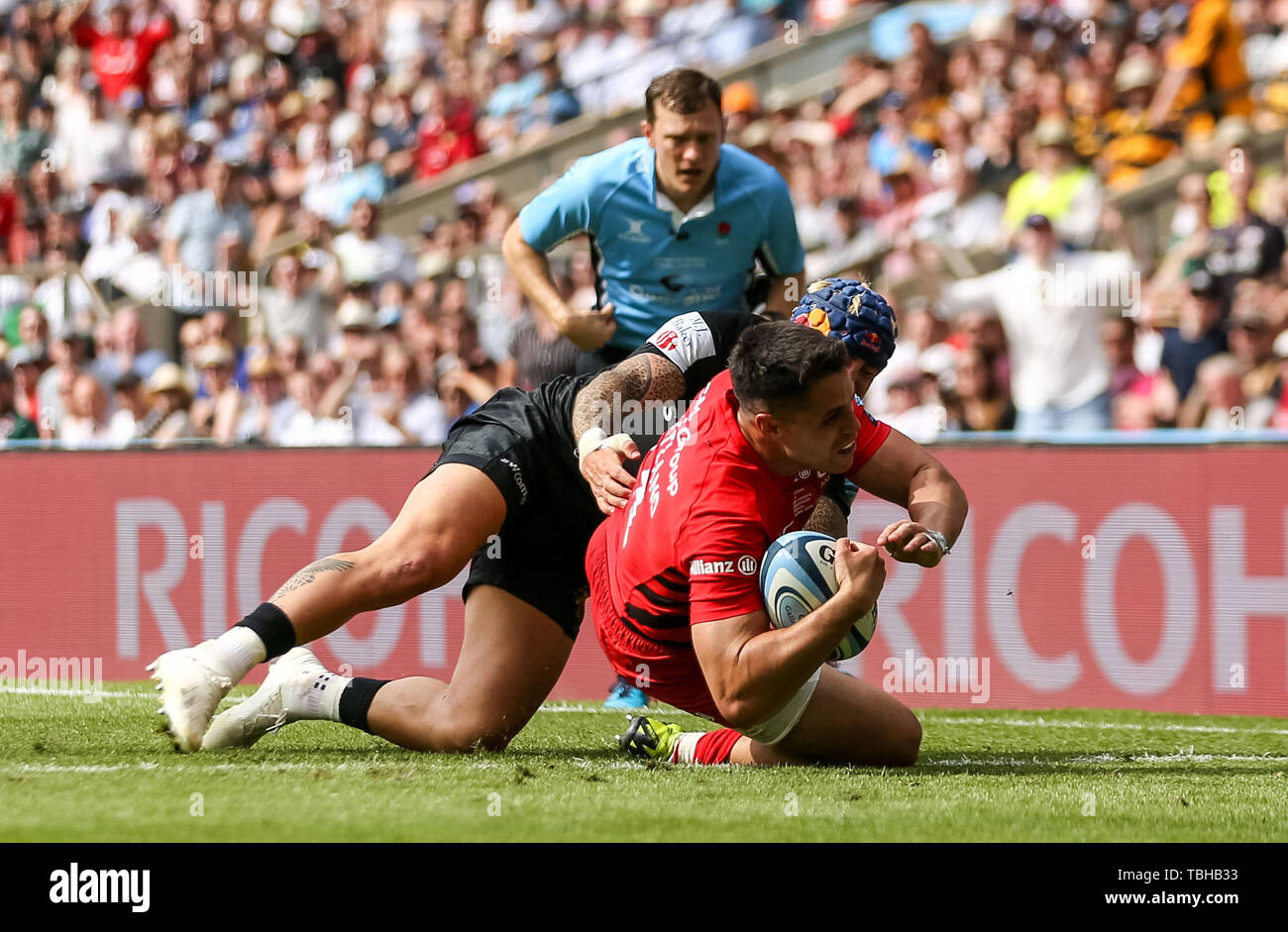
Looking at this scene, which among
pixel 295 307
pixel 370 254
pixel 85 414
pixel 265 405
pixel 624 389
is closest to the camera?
pixel 624 389

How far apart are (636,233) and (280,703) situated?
2.74 m

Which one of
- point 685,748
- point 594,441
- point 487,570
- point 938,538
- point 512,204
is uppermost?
point 512,204

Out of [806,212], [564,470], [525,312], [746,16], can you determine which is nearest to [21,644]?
[525,312]

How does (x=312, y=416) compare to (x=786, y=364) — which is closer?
(x=786, y=364)

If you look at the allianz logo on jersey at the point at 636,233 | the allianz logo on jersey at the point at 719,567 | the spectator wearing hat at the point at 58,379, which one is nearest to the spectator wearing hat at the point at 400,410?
the spectator wearing hat at the point at 58,379

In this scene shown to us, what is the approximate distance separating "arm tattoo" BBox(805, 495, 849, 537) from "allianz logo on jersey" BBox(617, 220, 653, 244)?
78.1 inches

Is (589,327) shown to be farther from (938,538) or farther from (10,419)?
(10,419)

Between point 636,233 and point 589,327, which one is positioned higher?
point 636,233

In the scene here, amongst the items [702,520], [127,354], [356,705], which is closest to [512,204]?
[127,354]

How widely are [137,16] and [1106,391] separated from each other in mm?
11214

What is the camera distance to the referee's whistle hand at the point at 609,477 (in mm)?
5578

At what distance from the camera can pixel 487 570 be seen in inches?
263

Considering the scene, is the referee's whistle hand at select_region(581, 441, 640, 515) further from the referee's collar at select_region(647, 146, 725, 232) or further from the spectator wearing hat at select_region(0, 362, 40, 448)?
the spectator wearing hat at select_region(0, 362, 40, 448)

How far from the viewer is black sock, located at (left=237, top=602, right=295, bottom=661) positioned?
5.78 metres
